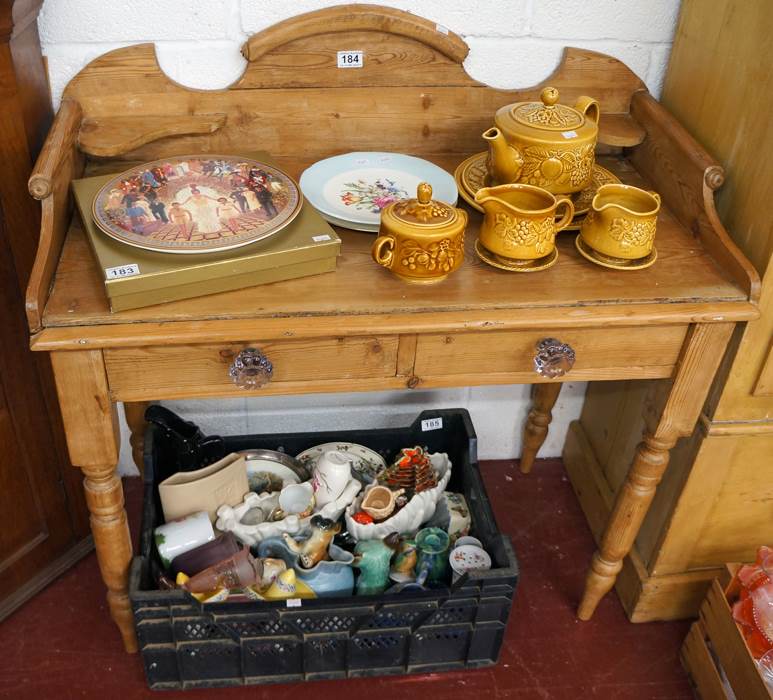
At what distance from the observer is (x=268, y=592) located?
140cm

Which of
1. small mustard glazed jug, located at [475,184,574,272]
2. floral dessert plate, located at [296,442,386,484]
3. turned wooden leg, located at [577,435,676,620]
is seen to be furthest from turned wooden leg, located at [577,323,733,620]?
floral dessert plate, located at [296,442,386,484]

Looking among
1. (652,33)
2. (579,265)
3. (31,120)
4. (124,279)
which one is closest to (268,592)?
(124,279)

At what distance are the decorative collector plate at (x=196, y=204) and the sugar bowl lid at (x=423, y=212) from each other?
15 cm

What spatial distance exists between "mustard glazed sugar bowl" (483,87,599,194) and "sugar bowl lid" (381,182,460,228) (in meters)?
0.17

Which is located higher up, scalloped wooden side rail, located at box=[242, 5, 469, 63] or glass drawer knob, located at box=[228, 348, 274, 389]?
scalloped wooden side rail, located at box=[242, 5, 469, 63]

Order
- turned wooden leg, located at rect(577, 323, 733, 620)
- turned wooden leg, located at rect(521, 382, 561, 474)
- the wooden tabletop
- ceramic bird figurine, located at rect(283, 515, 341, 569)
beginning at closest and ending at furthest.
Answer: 1. the wooden tabletop
2. turned wooden leg, located at rect(577, 323, 733, 620)
3. ceramic bird figurine, located at rect(283, 515, 341, 569)
4. turned wooden leg, located at rect(521, 382, 561, 474)

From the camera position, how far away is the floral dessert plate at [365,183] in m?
1.28

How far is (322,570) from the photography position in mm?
1430

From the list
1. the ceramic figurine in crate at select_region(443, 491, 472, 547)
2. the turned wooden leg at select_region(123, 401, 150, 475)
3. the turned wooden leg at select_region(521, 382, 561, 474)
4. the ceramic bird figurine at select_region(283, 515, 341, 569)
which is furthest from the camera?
the turned wooden leg at select_region(521, 382, 561, 474)

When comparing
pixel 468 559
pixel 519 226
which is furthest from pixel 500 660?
pixel 519 226

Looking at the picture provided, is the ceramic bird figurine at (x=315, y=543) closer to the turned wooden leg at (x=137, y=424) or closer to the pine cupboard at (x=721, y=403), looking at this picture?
the turned wooden leg at (x=137, y=424)

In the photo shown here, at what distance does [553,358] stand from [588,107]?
0.44 metres

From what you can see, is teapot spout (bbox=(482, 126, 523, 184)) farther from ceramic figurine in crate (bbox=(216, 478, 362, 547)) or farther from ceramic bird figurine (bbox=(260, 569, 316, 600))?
ceramic bird figurine (bbox=(260, 569, 316, 600))

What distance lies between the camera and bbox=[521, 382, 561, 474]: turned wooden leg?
186cm
